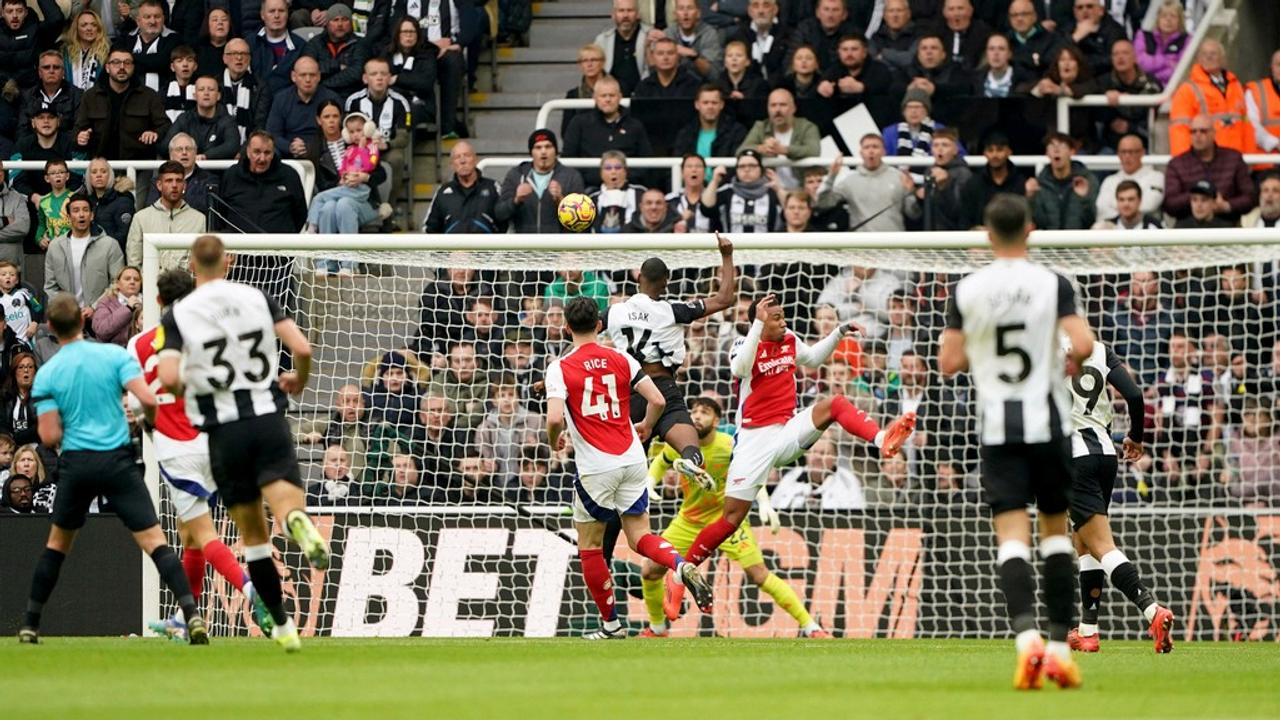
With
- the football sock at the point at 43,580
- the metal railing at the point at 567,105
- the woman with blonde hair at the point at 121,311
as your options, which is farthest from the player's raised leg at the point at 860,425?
the woman with blonde hair at the point at 121,311

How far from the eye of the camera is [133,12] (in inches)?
880

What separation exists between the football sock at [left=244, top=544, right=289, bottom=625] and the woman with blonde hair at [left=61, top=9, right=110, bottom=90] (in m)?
12.5

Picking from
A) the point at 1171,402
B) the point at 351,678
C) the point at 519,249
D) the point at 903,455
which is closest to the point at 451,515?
the point at 519,249

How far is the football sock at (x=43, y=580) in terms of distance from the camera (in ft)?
41.7

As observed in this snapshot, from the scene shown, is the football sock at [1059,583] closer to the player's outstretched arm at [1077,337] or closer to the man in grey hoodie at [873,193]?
the player's outstretched arm at [1077,337]

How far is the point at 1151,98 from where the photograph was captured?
19281 millimetres

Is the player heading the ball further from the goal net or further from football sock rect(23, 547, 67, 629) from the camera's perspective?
football sock rect(23, 547, 67, 629)

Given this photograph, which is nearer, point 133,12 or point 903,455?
point 903,455

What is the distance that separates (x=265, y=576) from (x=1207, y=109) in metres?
11.6

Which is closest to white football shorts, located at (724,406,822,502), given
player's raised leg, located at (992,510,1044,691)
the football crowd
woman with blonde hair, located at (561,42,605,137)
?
the football crowd

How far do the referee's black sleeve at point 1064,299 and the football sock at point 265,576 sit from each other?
4.45 meters

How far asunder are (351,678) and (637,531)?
458cm

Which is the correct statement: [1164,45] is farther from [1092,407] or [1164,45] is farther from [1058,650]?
[1058,650]

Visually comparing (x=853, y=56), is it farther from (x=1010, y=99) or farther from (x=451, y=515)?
(x=451, y=515)
